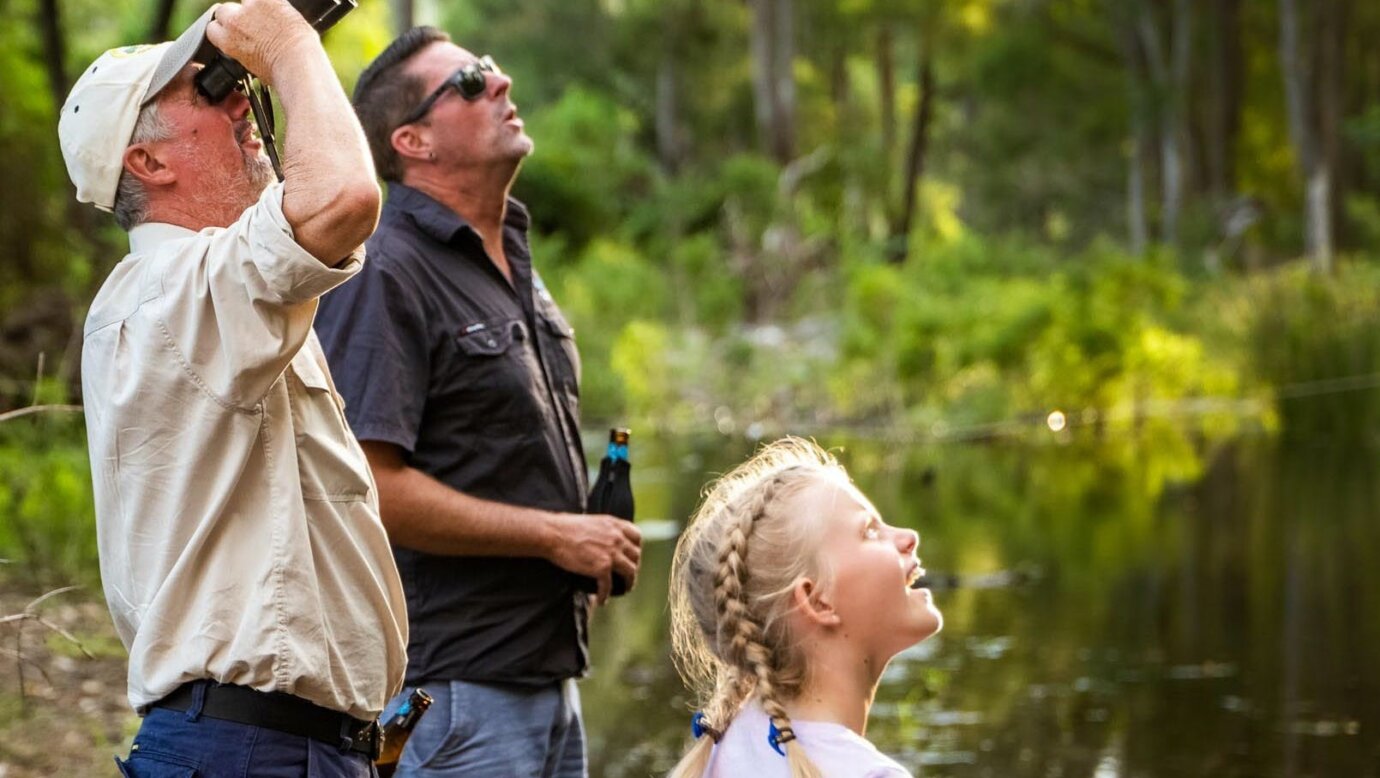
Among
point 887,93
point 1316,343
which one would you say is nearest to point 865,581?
point 1316,343

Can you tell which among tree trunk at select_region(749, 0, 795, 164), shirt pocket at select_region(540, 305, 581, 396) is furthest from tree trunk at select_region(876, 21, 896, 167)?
shirt pocket at select_region(540, 305, 581, 396)

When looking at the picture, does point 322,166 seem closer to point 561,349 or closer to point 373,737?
point 373,737

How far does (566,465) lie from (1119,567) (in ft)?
25.8

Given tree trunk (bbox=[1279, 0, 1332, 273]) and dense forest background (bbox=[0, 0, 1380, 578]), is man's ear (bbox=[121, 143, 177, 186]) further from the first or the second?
tree trunk (bbox=[1279, 0, 1332, 273])

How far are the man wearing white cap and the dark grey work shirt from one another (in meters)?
0.86

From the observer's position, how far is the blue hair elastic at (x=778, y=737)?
2697mm

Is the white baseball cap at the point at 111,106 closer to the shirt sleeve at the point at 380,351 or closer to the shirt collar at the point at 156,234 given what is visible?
the shirt collar at the point at 156,234

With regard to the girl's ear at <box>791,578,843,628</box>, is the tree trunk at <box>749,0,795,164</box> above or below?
above

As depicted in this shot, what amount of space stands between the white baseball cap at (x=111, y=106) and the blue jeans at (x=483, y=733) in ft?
3.80

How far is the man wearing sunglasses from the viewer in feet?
12.1

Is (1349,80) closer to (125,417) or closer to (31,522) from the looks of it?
(31,522)

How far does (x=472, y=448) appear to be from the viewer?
3.81 metres

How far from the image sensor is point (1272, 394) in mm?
22141

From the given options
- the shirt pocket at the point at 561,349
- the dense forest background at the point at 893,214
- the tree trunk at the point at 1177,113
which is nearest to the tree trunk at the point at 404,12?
the dense forest background at the point at 893,214
